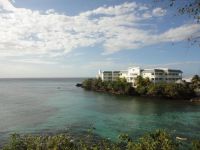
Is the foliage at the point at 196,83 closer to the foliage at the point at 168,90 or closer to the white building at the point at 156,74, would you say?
the foliage at the point at 168,90

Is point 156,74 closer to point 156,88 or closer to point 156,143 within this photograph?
point 156,88

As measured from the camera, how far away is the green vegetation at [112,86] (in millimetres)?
88425

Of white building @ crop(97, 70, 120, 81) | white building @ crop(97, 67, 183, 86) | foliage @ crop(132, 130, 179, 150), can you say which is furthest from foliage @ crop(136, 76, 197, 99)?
foliage @ crop(132, 130, 179, 150)

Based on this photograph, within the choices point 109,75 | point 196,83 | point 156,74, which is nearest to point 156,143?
point 196,83

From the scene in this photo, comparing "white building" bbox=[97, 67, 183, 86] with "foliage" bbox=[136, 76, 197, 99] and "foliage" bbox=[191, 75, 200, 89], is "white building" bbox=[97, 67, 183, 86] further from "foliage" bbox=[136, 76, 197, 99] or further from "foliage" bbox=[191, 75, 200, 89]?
"foliage" bbox=[191, 75, 200, 89]

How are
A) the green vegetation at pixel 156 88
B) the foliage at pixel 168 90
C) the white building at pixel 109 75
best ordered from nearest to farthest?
1. the foliage at pixel 168 90
2. the green vegetation at pixel 156 88
3. the white building at pixel 109 75

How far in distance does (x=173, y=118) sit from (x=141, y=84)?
42.8 m

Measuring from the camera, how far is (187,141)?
1155 inches

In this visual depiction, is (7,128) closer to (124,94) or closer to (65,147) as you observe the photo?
(65,147)

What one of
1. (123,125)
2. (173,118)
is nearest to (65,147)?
(123,125)

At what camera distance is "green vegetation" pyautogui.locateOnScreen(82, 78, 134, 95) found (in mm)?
88425

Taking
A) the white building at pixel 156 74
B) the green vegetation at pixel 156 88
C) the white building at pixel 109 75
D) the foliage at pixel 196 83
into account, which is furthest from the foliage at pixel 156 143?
the white building at pixel 109 75

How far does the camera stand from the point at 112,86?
9744cm

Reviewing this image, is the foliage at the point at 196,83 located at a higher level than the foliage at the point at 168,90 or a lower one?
higher
